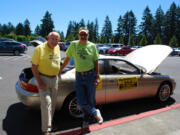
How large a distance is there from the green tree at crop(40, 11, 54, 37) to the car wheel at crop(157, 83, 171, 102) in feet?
266

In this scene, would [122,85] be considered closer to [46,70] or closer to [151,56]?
[151,56]

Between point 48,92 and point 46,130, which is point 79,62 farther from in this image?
point 46,130

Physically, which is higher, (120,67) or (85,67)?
(85,67)

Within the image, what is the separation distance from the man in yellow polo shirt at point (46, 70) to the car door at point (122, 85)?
4.79 ft

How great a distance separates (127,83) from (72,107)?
57.0 inches

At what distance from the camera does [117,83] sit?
4.04 m

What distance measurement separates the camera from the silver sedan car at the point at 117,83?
3446mm

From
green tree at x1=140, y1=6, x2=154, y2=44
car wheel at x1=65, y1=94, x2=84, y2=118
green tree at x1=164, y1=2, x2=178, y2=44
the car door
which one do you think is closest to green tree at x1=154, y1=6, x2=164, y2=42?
green tree at x1=140, y1=6, x2=154, y2=44

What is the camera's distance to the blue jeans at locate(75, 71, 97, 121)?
3096mm

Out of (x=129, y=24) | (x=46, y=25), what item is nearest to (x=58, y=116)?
(x=129, y=24)

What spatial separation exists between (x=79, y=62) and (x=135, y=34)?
7764cm

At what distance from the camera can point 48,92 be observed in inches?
113

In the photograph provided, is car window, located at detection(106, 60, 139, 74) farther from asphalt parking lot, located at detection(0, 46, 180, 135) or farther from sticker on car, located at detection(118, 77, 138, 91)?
asphalt parking lot, located at detection(0, 46, 180, 135)

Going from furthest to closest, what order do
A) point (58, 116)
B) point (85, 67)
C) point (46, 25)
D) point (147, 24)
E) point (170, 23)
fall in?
point (46, 25)
point (147, 24)
point (170, 23)
point (58, 116)
point (85, 67)
